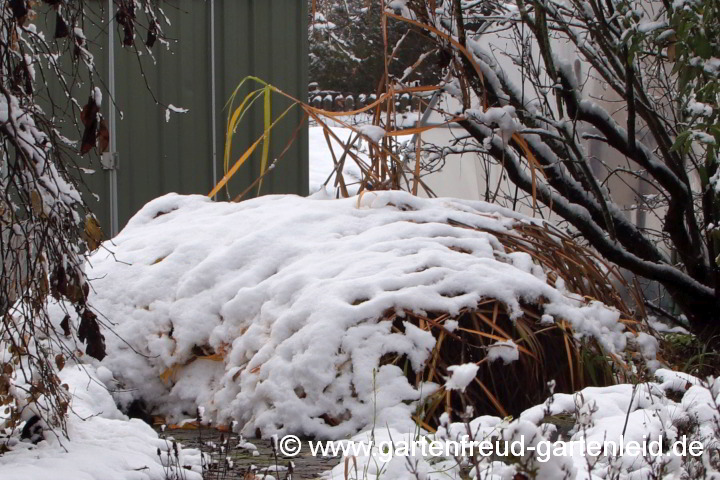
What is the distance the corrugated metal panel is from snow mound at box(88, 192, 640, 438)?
3271mm

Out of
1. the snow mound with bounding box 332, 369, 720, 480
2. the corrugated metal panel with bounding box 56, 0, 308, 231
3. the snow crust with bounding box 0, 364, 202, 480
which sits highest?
the corrugated metal panel with bounding box 56, 0, 308, 231

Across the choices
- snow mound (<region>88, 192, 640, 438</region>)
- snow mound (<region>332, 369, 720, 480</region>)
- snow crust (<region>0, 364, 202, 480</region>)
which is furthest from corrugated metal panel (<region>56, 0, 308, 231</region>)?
snow mound (<region>332, 369, 720, 480</region>)

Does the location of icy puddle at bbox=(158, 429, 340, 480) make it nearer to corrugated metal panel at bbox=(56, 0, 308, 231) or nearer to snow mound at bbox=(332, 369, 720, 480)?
snow mound at bbox=(332, 369, 720, 480)

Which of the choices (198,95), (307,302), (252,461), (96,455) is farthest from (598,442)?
(198,95)

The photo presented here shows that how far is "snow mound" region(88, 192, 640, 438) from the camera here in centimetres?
304

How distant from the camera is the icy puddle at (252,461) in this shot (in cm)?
260

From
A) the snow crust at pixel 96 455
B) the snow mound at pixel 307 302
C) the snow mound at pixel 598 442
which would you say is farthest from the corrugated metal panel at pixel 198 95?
the snow mound at pixel 598 442

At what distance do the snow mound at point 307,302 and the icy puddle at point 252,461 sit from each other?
12cm

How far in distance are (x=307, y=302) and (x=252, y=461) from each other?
65cm

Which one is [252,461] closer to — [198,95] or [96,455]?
[96,455]

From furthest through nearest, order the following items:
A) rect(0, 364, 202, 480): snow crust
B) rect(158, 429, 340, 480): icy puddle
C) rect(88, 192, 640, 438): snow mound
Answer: rect(88, 192, 640, 438): snow mound < rect(158, 429, 340, 480): icy puddle < rect(0, 364, 202, 480): snow crust

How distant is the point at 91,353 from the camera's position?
2.34 metres

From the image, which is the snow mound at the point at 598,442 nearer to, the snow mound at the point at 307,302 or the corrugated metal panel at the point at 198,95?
the snow mound at the point at 307,302

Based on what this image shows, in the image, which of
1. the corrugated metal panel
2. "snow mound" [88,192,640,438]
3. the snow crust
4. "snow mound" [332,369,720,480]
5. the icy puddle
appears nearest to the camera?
"snow mound" [332,369,720,480]
